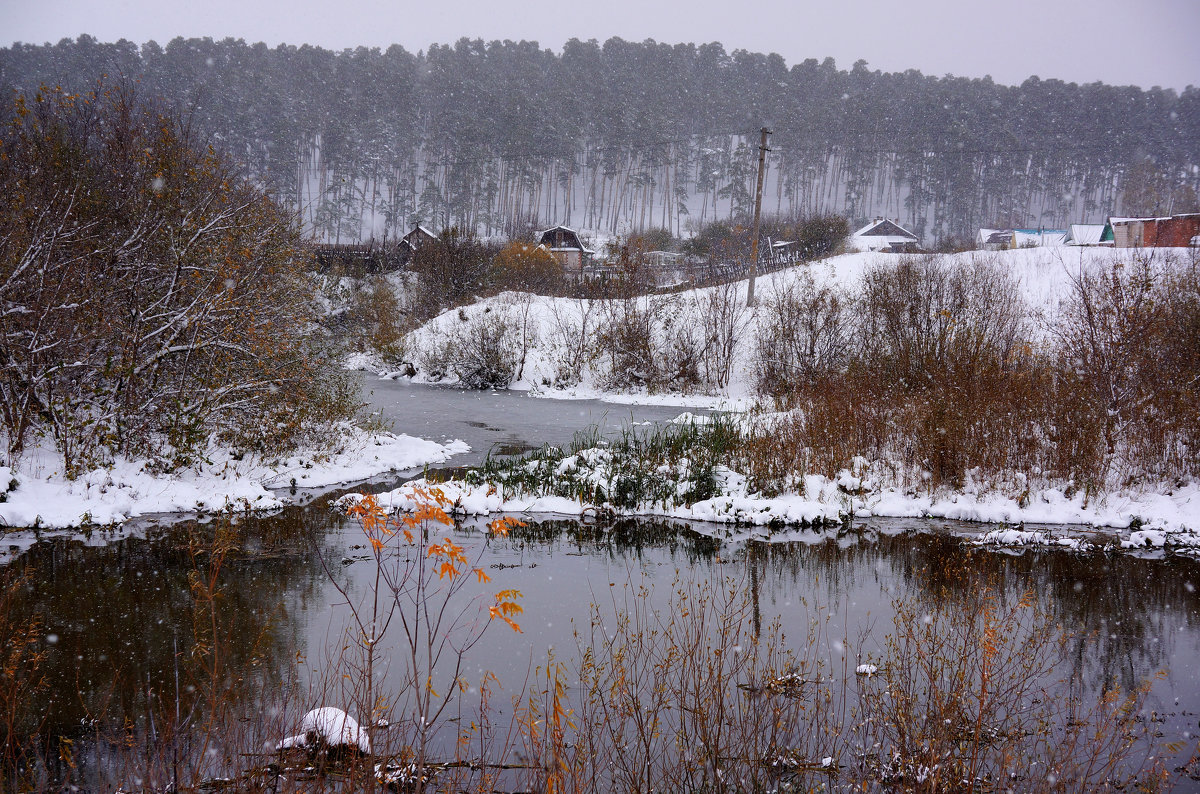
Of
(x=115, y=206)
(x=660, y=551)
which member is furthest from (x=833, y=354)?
(x=115, y=206)

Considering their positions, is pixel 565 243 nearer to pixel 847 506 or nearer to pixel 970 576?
pixel 847 506

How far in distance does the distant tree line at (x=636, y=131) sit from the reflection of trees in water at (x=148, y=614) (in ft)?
177

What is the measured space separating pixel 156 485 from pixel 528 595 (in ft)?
22.7

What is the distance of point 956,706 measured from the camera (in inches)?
190

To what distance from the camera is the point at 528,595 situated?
834 cm

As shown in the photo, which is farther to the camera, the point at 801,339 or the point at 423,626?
the point at 801,339

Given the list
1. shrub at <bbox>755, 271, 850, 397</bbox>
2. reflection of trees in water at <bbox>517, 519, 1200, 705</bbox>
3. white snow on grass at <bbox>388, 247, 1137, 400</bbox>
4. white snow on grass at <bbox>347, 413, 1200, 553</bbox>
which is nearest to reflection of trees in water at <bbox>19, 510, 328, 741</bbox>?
white snow on grass at <bbox>347, 413, 1200, 553</bbox>

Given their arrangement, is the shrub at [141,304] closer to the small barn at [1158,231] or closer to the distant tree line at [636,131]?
the small barn at [1158,231]

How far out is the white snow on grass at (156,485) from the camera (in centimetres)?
1020

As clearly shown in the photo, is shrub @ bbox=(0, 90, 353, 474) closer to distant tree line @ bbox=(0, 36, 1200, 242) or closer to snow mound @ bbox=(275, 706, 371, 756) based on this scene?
snow mound @ bbox=(275, 706, 371, 756)

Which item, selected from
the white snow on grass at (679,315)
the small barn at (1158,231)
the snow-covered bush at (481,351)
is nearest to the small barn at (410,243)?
the white snow on grass at (679,315)

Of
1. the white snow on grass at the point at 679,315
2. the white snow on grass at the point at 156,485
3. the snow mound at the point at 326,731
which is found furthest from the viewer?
the white snow on grass at the point at 679,315

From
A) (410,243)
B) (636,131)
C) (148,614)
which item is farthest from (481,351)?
(636,131)

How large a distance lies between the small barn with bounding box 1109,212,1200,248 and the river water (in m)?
34.5
